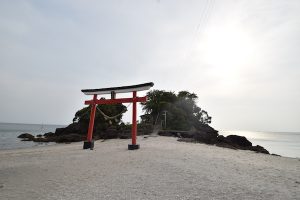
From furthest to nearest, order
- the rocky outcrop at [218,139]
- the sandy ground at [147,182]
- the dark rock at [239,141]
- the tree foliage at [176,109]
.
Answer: the tree foliage at [176,109] < the dark rock at [239,141] < the rocky outcrop at [218,139] < the sandy ground at [147,182]

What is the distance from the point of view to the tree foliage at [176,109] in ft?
106

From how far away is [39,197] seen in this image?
487 centimetres

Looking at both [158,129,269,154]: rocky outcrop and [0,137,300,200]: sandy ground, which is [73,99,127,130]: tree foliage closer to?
[158,129,269,154]: rocky outcrop

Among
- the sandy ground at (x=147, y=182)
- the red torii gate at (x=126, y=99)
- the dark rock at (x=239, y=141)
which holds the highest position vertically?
the red torii gate at (x=126, y=99)

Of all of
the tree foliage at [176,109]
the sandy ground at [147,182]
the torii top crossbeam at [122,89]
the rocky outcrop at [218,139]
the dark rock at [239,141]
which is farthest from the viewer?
the tree foliage at [176,109]

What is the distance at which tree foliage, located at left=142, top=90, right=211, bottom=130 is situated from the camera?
106 ft

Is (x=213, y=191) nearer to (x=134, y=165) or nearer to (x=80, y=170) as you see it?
(x=134, y=165)

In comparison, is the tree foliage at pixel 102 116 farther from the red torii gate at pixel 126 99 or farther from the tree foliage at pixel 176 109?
the red torii gate at pixel 126 99

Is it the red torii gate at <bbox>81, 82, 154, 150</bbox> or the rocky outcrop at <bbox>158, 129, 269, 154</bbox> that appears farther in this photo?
the rocky outcrop at <bbox>158, 129, 269, 154</bbox>

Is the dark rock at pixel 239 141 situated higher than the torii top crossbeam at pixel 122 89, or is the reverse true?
the torii top crossbeam at pixel 122 89

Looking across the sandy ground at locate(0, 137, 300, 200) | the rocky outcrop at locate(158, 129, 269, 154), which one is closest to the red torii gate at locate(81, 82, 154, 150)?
the sandy ground at locate(0, 137, 300, 200)

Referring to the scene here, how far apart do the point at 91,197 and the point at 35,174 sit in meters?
3.51

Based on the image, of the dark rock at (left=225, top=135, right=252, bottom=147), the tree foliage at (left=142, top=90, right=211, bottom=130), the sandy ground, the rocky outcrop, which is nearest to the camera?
the sandy ground

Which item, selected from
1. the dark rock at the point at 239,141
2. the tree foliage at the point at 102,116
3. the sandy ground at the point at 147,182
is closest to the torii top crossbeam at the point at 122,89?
the sandy ground at the point at 147,182
